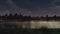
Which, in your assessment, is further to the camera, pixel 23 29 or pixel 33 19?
pixel 33 19

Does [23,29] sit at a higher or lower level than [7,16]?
lower

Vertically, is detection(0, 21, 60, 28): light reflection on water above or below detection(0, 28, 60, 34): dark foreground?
above

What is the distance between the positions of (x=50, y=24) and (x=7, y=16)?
5.67m

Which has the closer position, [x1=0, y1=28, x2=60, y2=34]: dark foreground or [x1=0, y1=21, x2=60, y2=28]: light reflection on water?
[x1=0, y1=28, x2=60, y2=34]: dark foreground

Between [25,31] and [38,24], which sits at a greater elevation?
[38,24]

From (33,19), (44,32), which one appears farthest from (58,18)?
(44,32)

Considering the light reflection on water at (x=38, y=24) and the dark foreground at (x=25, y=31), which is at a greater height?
the light reflection on water at (x=38, y=24)

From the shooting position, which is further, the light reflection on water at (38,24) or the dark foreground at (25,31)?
the light reflection on water at (38,24)

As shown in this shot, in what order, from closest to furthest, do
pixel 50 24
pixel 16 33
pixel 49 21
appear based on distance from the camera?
pixel 16 33, pixel 50 24, pixel 49 21

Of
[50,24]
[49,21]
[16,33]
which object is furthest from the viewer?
[49,21]

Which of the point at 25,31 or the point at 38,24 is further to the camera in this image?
the point at 38,24

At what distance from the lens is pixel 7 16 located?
58.5 ft

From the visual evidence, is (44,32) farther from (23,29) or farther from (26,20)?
(26,20)

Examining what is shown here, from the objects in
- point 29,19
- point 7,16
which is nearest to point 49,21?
point 29,19
